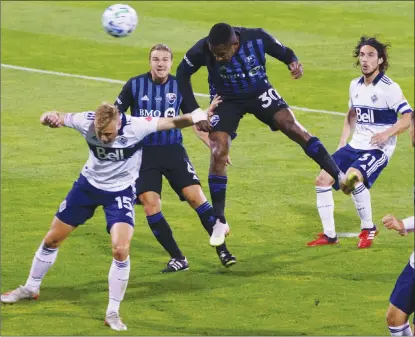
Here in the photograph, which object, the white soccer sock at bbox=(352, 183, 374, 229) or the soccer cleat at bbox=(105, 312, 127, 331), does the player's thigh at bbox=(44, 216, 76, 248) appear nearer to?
the soccer cleat at bbox=(105, 312, 127, 331)

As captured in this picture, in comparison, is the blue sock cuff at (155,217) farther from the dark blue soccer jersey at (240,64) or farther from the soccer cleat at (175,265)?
the dark blue soccer jersey at (240,64)

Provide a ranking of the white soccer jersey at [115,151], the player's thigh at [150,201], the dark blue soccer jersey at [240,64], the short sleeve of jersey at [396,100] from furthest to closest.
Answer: the short sleeve of jersey at [396,100]
the player's thigh at [150,201]
the dark blue soccer jersey at [240,64]
the white soccer jersey at [115,151]

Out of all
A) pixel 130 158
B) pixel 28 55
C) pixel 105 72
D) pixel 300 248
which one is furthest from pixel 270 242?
pixel 28 55

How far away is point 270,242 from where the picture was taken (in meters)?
14.0

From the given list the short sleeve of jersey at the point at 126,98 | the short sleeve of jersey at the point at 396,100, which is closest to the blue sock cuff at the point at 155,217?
the short sleeve of jersey at the point at 126,98

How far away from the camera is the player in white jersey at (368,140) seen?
45.0 ft

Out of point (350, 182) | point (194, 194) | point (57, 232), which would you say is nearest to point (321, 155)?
point (350, 182)

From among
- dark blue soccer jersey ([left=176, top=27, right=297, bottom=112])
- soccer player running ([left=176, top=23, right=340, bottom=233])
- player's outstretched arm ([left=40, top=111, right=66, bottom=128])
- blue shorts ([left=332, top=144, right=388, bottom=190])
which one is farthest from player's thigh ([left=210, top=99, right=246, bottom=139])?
player's outstretched arm ([left=40, top=111, right=66, bottom=128])

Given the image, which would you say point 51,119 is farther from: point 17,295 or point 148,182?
point 148,182

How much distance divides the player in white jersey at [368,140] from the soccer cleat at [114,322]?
142 inches

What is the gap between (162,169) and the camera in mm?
12805

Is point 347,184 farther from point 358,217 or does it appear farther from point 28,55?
point 28,55

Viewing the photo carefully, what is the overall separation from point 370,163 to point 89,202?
12.4ft

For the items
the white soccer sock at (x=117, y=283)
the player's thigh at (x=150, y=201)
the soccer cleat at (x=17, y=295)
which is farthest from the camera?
the player's thigh at (x=150, y=201)
